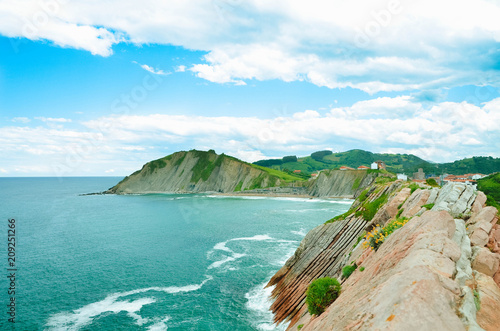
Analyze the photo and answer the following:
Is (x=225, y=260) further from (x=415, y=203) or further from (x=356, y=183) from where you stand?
(x=356, y=183)

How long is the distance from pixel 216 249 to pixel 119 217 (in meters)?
59.4

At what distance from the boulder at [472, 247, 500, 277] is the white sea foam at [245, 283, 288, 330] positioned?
2052 cm

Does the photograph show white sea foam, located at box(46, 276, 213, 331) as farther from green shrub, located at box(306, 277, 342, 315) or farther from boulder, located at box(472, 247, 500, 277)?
boulder, located at box(472, 247, 500, 277)

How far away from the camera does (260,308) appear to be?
112ft

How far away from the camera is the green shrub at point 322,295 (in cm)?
1991

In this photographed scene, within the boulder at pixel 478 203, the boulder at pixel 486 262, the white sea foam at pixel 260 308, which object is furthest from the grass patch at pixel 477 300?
the white sea foam at pixel 260 308

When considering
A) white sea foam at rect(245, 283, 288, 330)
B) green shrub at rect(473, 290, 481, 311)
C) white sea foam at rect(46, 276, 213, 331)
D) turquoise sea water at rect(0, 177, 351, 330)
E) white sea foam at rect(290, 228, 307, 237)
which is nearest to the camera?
green shrub at rect(473, 290, 481, 311)

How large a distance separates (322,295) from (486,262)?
10.1m

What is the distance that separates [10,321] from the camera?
30.5 m

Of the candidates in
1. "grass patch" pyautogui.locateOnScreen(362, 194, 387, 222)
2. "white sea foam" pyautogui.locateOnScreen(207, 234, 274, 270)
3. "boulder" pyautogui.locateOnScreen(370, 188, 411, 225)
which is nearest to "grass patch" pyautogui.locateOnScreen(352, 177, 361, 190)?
"white sea foam" pyautogui.locateOnScreen(207, 234, 274, 270)

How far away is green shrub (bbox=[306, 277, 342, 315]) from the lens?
1991cm

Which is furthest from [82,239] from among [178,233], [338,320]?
[338,320]

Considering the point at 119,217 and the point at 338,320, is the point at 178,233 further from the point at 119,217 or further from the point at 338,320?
the point at 338,320

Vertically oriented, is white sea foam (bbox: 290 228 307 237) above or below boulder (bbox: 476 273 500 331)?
below
